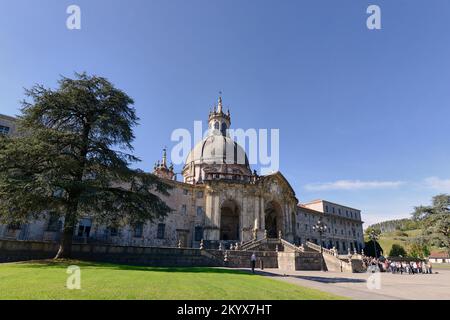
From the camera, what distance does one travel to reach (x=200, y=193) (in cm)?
4444

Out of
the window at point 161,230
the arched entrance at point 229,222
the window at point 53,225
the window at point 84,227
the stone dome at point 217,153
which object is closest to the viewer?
the window at point 53,225

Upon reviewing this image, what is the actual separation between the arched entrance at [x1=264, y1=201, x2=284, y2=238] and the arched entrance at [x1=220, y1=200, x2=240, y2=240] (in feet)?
19.8

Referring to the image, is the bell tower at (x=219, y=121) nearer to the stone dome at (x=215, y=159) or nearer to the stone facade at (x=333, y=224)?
the stone dome at (x=215, y=159)

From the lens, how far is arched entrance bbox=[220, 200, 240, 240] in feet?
154

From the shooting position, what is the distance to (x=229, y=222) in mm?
48094

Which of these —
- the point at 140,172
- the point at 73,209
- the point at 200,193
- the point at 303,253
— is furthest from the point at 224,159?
the point at 73,209

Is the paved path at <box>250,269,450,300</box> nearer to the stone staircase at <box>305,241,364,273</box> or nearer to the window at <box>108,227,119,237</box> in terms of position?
the stone staircase at <box>305,241,364,273</box>

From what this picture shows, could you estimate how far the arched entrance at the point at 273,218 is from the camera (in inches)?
1880

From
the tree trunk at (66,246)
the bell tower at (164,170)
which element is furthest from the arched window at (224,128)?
the tree trunk at (66,246)
